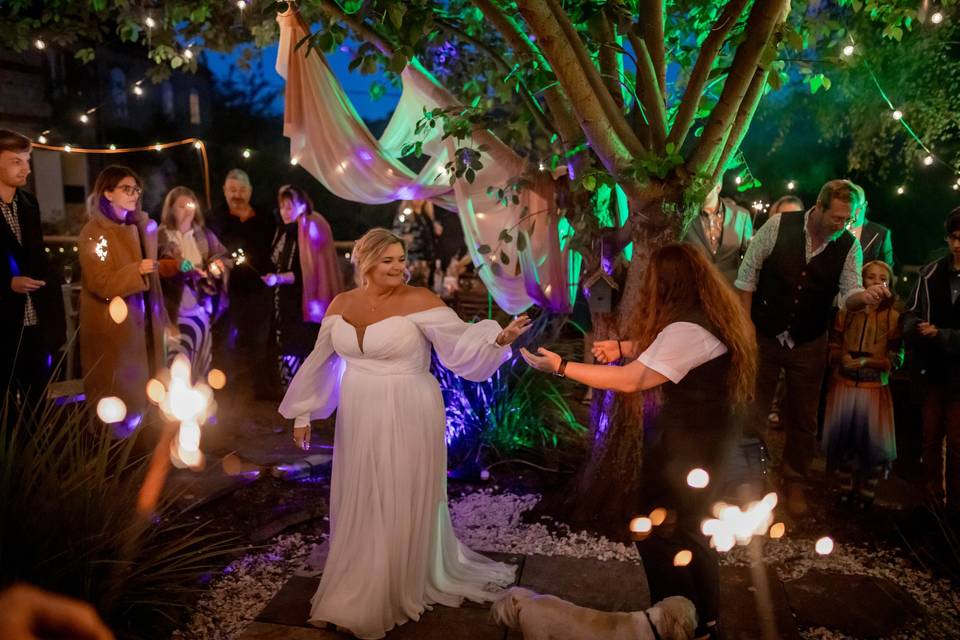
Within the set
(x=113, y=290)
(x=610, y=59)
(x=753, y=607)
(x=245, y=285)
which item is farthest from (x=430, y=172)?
(x=753, y=607)

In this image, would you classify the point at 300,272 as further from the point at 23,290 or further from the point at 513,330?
the point at 513,330

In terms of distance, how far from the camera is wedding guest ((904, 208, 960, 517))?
4375 millimetres

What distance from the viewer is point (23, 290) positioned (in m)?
4.38

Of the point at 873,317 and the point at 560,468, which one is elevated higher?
the point at 873,317

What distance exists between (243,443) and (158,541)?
7.04ft

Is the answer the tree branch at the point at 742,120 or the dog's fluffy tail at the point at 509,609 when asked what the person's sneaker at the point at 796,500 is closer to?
the tree branch at the point at 742,120

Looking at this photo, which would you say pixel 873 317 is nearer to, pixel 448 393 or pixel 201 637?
pixel 448 393

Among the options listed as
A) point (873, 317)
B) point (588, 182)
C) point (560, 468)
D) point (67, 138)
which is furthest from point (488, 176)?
point (67, 138)

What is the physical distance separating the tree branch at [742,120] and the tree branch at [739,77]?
0.20ft

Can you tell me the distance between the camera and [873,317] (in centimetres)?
476

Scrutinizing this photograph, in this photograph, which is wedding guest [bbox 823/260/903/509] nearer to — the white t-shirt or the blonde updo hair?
the white t-shirt

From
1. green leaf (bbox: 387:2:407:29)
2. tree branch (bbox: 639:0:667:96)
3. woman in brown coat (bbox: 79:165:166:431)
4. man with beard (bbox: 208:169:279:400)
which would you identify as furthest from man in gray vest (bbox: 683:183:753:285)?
woman in brown coat (bbox: 79:165:166:431)

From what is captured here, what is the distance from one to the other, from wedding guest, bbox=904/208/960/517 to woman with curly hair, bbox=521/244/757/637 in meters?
2.29

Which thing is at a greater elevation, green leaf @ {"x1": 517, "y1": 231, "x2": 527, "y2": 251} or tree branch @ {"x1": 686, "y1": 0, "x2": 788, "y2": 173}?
tree branch @ {"x1": 686, "y1": 0, "x2": 788, "y2": 173}
